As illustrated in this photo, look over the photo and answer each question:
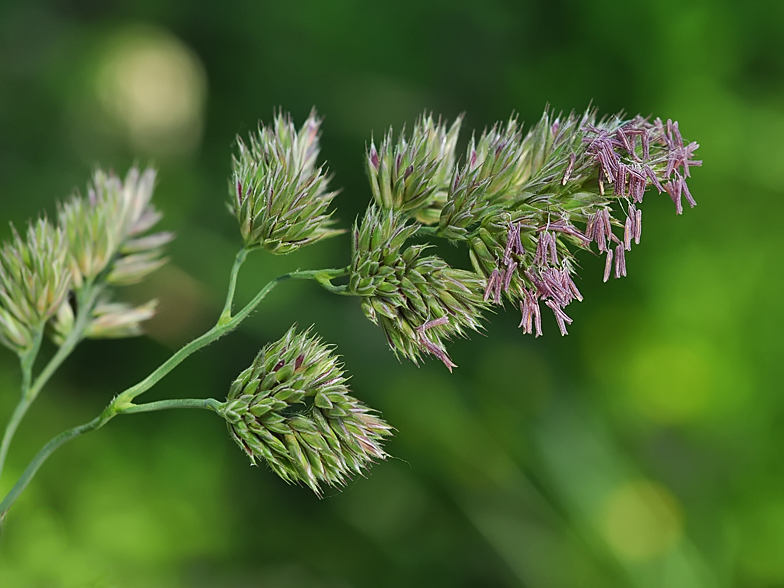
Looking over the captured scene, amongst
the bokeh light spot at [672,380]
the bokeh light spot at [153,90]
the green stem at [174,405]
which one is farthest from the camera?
the bokeh light spot at [153,90]

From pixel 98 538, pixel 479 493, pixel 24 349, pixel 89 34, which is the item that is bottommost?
pixel 98 538

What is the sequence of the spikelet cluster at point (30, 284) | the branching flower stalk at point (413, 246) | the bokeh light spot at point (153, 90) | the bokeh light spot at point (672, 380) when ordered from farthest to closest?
the bokeh light spot at point (153, 90)
the bokeh light spot at point (672, 380)
the spikelet cluster at point (30, 284)
the branching flower stalk at point (413, 246)

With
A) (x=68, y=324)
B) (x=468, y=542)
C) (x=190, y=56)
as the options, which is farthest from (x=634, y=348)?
(x=190, y=56)

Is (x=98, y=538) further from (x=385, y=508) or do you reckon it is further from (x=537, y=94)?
(x=537, y=94)

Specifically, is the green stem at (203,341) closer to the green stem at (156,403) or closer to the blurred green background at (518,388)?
the green stem at (156,403)

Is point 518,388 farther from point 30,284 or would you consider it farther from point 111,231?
point 30,284

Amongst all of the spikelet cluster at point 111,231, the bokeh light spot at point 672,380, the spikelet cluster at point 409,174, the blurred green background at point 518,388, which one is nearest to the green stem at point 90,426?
the spikelet cluster at point 409,174
